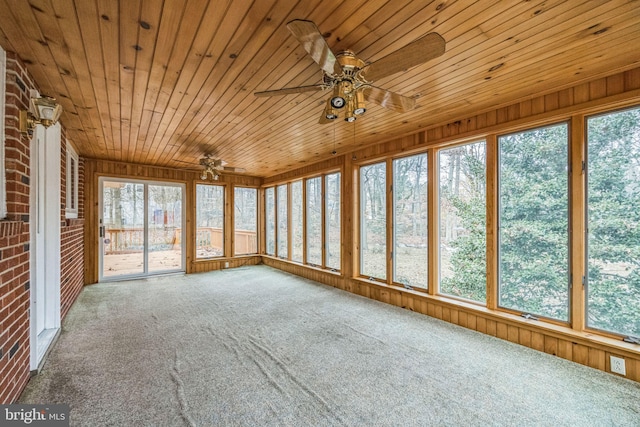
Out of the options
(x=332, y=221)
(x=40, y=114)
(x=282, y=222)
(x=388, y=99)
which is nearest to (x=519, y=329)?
(x=388, y=99)

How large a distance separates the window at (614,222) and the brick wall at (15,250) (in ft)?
14.8

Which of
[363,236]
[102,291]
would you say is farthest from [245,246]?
[363,236]

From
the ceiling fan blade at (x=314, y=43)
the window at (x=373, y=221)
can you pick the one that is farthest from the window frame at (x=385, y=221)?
the ceiling fan blade at (x=314, y=43)

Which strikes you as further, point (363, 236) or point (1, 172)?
point (363, 236)

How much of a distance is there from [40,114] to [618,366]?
16.4 feet

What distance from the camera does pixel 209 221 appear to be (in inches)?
272

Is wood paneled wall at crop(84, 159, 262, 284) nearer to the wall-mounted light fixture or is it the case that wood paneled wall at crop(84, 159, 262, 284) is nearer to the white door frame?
the white door frame

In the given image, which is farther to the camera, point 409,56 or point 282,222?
point 282,222

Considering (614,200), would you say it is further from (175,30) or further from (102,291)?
(102,291)

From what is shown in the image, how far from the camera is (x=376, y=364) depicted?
8.00ft

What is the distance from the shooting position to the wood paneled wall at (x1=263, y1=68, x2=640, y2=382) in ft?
7.55

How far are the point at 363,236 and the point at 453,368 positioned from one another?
2557mm

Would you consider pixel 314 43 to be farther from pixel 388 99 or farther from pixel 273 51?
pixel 388 99

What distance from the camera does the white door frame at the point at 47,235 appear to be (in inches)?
105
